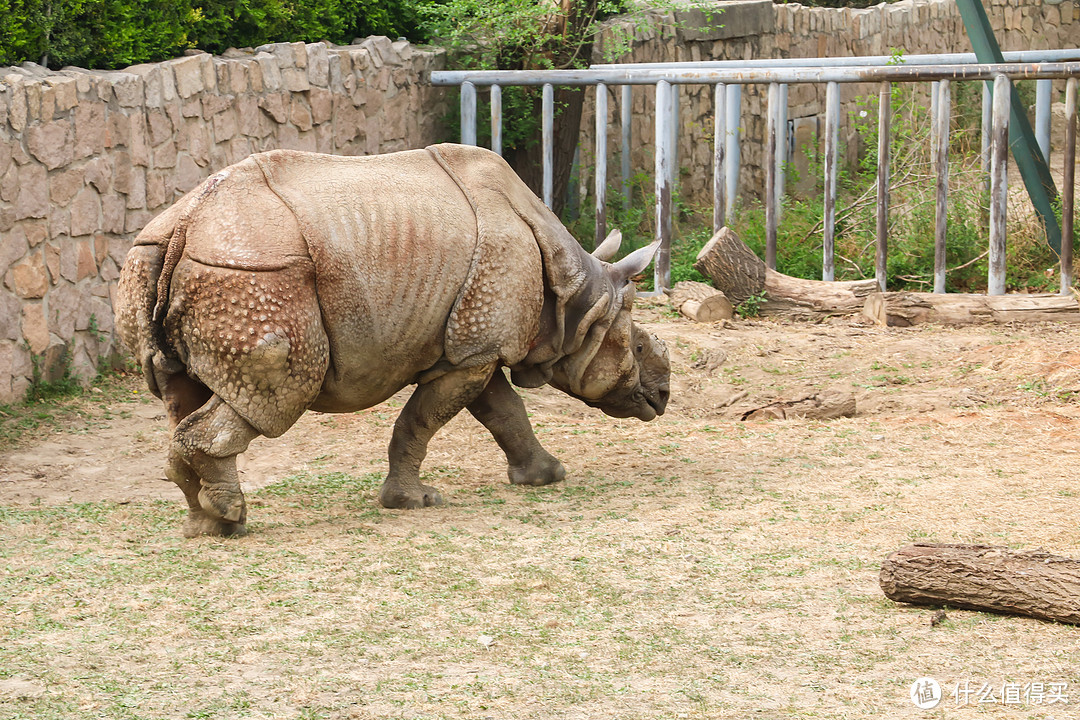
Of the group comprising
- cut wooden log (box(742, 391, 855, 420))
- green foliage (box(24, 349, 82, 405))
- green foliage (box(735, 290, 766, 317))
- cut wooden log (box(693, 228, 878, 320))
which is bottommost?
cut wooden log (box(742, 391, 855, 420))

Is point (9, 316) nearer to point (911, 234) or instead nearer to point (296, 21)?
point (296, 21)

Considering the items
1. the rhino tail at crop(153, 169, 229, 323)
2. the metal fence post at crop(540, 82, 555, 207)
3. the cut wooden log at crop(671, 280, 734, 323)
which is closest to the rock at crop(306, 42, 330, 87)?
the metal fence post at crop(540, 82, 555, 207)

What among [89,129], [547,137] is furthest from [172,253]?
[547,137]

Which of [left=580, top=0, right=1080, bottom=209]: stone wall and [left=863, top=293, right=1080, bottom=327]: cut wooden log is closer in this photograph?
[left=863, top=293, right=1080, bottom=327]: cut wooden log

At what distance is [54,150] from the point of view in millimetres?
7883

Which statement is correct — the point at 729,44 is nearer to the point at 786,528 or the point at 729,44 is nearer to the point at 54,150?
the point at 54,150

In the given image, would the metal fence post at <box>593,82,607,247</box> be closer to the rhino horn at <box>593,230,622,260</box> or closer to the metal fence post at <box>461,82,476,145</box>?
the metal fence post at <box>461,82,476,145</box>

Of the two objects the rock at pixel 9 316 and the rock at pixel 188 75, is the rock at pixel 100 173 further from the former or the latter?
the rock at pixel 9 316

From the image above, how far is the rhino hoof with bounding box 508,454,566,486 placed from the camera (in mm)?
6398

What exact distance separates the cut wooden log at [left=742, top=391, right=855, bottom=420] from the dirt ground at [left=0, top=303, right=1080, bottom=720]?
106mm

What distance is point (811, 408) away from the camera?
7895 millimetres

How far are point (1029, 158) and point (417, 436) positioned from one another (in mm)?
6679

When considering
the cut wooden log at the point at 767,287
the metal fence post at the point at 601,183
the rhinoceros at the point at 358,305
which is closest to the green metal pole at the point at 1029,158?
the cut wooden log at the point at 767,287

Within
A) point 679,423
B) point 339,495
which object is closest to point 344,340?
point 339,495
